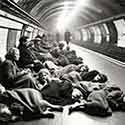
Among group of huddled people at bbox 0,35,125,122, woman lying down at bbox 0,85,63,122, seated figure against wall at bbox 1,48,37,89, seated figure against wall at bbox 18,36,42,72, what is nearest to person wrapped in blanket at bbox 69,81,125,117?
group of huddled people at bbox 0,35,125,122

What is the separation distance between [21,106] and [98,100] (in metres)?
1.80

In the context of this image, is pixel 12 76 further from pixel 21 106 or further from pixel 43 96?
pixel 21 106

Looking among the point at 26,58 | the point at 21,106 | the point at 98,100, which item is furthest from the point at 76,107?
the point at 26,58

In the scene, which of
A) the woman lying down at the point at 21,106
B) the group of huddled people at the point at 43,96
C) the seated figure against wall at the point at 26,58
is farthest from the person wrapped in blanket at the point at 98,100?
the seated figure against wall at the point at 26,58

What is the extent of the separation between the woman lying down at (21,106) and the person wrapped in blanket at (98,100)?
2.52ft

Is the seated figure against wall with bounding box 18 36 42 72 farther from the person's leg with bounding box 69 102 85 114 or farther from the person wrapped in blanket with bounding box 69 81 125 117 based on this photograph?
the person's leg with bounding box 69 102 85 114

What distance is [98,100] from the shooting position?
20.5ft

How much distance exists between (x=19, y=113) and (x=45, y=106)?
25.6 inches

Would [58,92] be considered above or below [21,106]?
above

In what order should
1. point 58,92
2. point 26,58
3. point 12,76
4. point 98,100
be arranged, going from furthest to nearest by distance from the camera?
point 26,58
point 58,92
point 12,76
point 98,100

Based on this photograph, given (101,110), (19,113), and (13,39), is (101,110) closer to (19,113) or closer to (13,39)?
(19,113)

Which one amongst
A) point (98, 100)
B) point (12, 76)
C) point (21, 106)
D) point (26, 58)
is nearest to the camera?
point (21, 106)

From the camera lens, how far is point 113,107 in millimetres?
6449

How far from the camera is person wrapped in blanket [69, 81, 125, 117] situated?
20.0 feet
